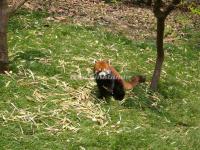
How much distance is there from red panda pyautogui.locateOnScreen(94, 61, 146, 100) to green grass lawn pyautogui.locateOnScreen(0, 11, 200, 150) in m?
0.14

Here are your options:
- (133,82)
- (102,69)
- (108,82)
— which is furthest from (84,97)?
(133,82)

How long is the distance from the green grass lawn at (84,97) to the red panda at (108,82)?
0.46 ft

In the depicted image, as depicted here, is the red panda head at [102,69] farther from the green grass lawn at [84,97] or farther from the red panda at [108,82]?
the green grass lawn at [84,97]

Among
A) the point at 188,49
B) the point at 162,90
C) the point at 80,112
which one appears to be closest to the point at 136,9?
the point at 188,49

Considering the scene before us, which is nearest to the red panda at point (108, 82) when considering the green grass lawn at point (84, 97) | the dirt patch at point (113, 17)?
the green grass lawn at point (84, 97)

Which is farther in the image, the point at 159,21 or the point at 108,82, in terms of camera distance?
the point at 159,21

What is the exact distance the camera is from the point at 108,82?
21.1 ft

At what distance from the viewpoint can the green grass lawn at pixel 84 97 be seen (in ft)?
18.3

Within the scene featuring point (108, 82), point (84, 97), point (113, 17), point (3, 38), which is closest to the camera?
point (108, 82)

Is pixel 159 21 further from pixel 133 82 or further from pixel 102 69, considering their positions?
pixel 102 69

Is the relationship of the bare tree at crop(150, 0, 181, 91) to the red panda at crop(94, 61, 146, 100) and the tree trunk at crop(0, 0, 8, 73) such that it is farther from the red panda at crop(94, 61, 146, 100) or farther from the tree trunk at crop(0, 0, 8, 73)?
the tree trunk at crop(0, 0, 8, 73)

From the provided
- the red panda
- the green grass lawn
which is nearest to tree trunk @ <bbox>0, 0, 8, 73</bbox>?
the green grass lawn

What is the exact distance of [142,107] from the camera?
6875 mm

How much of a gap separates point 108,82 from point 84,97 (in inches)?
17.9
